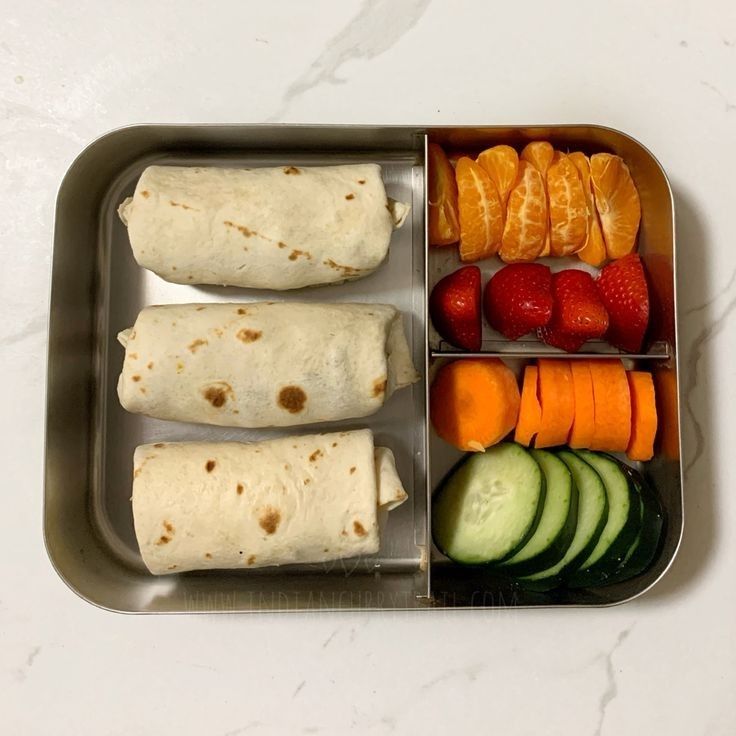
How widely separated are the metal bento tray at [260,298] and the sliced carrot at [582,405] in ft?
0.18

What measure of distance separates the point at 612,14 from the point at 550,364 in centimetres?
97

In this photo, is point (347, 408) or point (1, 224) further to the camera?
point (1, 224)

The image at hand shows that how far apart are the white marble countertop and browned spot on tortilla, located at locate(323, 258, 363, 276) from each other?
17.5 inches

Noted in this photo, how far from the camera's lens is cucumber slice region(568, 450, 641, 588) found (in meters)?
1.69

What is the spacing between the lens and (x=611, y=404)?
1.69 meters

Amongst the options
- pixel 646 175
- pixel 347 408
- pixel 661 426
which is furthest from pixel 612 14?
pixel 347 408

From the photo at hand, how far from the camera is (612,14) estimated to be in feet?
6.27

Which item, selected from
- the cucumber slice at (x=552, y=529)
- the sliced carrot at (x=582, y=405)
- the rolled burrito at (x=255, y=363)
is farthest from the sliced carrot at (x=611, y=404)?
the rolled burrito at (x=255, y=363)

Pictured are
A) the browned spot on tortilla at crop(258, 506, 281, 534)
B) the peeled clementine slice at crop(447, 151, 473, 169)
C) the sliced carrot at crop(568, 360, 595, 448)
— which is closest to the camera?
the browned spot on tortilla at crop(258, 506, 281, 534)

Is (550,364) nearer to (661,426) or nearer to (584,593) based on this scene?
(661,426)

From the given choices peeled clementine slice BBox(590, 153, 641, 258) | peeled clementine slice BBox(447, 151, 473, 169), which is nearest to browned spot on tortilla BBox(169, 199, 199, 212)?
peeled clementine slice BBox(447, 151, 473, 169)

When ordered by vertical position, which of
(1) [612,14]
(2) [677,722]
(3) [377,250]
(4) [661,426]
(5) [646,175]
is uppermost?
(1) [612,14]

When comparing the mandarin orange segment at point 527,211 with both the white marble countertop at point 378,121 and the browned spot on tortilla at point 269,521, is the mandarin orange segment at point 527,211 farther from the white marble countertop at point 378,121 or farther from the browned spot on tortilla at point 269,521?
the browned spot on tortilla at point 269,521

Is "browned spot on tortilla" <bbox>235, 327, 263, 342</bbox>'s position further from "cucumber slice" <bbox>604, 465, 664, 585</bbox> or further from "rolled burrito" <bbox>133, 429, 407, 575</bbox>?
"cucumber slice" <bbox>604, 465, 664, 585</bbox>
